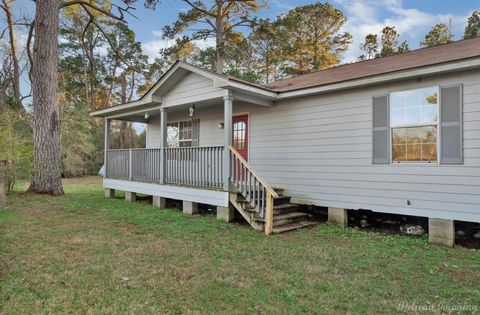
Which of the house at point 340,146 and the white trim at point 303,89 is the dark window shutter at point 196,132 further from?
the white trim at point 303,89

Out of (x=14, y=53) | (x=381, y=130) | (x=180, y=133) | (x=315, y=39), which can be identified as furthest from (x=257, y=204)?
(x=14, y=53)

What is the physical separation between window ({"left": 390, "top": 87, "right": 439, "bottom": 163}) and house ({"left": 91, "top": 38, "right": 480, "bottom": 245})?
17mm

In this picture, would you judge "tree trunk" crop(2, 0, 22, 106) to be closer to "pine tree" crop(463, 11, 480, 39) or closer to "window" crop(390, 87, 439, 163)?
"window" crop(390, 87, 439, 163)

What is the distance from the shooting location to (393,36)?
20.4 m

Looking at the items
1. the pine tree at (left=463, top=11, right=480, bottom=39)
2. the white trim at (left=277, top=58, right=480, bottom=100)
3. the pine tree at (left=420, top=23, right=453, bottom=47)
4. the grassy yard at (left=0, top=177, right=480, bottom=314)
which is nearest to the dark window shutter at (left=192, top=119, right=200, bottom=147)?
the white trim at (left=277, top=58, right=480, bottom=100)

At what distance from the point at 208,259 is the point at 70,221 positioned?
382cm

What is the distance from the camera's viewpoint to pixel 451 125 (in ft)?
16.8

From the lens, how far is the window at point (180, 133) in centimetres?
996

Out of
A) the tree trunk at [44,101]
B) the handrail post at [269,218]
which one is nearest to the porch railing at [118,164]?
the tree trunk at [44,101]

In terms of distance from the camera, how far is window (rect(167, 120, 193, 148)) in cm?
996

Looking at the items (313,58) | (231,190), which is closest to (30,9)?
(313,58)

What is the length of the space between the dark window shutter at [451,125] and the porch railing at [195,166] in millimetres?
4002

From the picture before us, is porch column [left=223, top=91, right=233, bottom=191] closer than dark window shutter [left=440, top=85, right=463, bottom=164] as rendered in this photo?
No

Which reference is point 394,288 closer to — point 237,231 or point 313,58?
point 237,231
